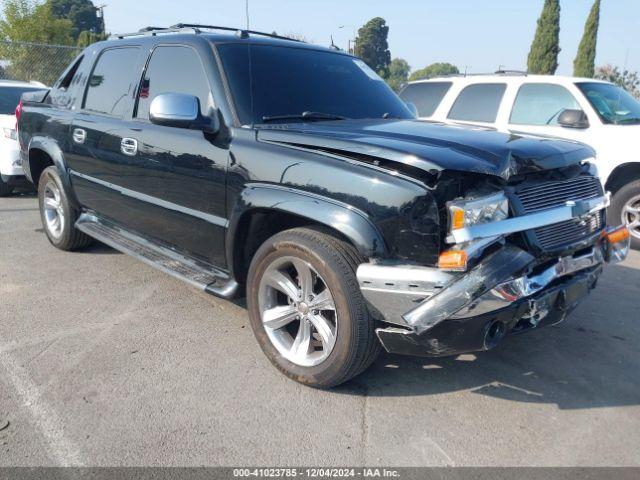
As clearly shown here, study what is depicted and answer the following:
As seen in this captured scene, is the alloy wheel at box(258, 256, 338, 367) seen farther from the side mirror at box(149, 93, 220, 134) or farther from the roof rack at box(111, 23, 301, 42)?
the roof rack at box(111, 23, 301, 42)

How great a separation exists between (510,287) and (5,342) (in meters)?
3.09

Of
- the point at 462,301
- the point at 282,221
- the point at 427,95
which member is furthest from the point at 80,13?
the point at 462,301

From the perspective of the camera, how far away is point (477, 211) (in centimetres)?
255

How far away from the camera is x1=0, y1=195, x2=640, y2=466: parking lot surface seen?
101 inches

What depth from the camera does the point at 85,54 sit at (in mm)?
5191

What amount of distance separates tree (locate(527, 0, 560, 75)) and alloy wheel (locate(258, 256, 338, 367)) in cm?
2888

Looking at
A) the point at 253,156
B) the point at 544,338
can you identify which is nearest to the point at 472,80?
the point at 544,338

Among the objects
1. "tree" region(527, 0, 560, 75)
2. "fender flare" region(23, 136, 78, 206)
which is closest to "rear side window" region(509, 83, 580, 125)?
"fender flare" region(23, 136, 78, 206)

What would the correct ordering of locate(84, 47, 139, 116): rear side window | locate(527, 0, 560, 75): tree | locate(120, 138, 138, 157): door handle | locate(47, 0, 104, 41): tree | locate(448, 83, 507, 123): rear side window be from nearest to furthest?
1. locate(120, 138, 138, 157): door handle
2. locate(84, 47, 139, 116): rear side window
3. locate(448, 83, 507, 123): rear side window
4. locate(527, 0, 560, 75): tree
5. locate(47, 0, 104, 41): tree

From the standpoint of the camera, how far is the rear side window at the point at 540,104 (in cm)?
660

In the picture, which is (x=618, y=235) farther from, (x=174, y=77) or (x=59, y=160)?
(x=59, y=160)

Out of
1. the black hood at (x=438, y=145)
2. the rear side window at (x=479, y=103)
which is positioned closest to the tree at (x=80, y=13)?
the rear side window at (x=479, y=103)

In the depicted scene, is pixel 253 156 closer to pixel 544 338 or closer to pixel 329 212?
pixel 329 212

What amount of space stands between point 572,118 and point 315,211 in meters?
4.32
